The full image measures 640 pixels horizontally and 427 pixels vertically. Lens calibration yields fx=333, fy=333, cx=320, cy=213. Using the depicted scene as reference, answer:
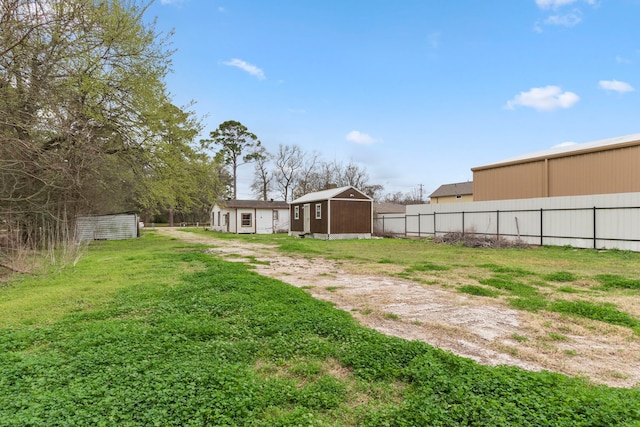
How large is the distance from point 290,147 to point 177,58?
29337 millimetres

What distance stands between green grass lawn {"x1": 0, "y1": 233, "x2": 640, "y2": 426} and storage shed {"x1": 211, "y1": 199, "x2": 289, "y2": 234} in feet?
73.5

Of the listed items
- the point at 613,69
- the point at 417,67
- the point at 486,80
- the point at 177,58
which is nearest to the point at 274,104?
the point at 177,58

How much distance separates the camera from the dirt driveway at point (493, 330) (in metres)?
2.81

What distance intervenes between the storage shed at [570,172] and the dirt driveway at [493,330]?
527 inches

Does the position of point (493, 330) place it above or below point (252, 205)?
below

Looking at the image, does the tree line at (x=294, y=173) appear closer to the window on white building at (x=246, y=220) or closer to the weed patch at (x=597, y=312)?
the window on white building at (x=246, y=220)

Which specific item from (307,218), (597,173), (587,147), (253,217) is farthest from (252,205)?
(597,173)

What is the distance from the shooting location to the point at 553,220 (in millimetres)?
13000

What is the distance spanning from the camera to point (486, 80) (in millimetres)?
13578

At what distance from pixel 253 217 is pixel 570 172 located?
20898 millimetres

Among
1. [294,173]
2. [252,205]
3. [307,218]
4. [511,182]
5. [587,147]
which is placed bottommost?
[307,218]

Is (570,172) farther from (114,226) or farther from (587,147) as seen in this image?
(114,226)

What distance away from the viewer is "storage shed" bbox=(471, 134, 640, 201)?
44.6ft

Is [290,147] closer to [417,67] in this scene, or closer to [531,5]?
[417,67]
